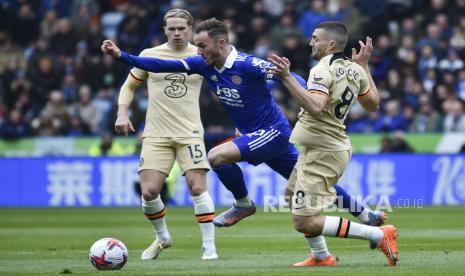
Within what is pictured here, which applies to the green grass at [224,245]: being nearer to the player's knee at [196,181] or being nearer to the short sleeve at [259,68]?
the player's knee at [196,181]

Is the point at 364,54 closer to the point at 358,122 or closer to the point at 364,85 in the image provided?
the point at 364,85

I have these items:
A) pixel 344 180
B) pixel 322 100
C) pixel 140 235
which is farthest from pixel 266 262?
pixel 344 180

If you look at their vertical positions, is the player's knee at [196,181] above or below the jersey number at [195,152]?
below

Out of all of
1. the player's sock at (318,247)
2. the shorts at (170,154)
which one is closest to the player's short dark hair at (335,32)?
the player's sock at (318,247)

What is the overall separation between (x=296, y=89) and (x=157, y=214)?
2972 millimetres

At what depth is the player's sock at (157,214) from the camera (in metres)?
11.8

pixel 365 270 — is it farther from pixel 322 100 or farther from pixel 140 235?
pixel 140 235

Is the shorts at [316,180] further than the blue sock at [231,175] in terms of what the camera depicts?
No

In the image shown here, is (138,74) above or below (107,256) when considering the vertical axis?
above

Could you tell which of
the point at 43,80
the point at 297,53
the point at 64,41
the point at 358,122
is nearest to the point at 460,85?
the point at 358,122

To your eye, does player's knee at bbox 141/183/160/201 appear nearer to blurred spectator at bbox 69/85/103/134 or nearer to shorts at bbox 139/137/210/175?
shorts at bbox 139/137/210/175

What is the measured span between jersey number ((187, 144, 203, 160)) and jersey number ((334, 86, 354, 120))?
220cm

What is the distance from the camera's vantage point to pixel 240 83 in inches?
442

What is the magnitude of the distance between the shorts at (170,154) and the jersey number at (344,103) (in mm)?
2145
